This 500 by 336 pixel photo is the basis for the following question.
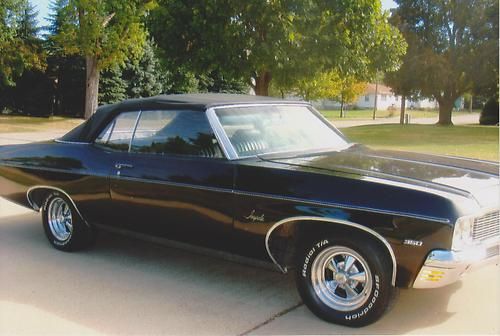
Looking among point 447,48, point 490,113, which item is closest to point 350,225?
point 447,48

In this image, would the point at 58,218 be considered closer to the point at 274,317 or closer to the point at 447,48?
the point at 274,317

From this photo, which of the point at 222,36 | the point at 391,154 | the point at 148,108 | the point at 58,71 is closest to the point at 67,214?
the point at 148,108

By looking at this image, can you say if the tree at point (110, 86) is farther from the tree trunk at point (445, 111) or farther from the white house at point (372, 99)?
the white house at point (372, 99)

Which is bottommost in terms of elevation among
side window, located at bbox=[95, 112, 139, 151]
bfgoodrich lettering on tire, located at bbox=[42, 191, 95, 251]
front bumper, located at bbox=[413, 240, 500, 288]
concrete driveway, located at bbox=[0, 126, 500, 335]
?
concrete driveway, located at bbox=[0, 126, 500, 335]

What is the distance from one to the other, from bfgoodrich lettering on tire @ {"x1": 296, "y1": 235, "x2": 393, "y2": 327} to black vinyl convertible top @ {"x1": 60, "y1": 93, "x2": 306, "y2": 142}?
4.95 feet

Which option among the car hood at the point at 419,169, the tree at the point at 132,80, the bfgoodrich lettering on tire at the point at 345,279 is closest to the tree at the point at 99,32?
the tree at the point at 132,80

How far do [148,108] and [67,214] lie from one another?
4.76 ft

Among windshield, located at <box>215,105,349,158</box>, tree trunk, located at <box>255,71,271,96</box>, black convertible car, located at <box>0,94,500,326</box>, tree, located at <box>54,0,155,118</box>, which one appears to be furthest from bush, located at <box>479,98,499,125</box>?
black convertible car, located at <box>0,94,500,326</box>

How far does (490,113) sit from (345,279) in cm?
4182

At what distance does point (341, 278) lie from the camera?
364 centimetres

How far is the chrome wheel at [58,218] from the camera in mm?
5414

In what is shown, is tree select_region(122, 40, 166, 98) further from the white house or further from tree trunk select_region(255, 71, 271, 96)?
the white house

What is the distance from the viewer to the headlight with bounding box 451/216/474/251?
10.7 feet

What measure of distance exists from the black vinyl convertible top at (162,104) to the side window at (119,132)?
0.06 metres
